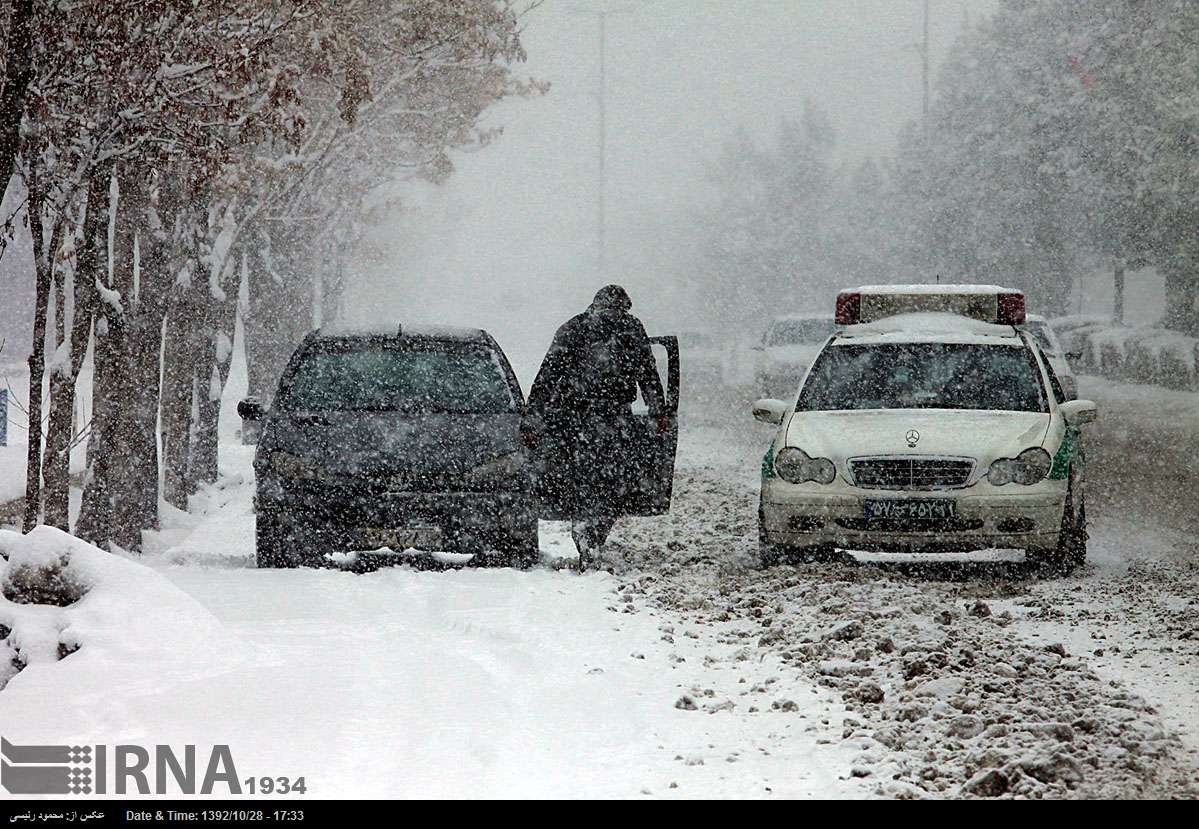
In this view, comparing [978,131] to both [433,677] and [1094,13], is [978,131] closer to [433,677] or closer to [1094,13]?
[1094,13]

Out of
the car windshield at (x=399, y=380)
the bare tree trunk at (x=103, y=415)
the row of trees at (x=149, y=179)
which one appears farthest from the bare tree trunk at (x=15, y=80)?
the bare tree trunk at (x=103, y=415)

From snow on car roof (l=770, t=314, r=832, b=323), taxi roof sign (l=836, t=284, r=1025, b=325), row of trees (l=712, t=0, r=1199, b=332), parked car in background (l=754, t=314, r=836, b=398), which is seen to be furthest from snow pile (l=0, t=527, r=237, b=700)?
row of trees (l=712, t=0, r=1199, b=332)

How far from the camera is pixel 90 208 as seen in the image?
12.0 meters

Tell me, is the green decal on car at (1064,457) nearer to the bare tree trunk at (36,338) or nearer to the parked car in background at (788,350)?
the bare tree trunk at (36,338)

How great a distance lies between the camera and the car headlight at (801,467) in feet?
35.2

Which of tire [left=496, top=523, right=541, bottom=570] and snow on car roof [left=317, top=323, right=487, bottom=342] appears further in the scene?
snow on car roof [left=317, top=323, right=487, bottom=342]

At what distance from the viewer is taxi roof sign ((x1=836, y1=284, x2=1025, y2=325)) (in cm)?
1641

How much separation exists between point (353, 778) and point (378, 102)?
1869cm

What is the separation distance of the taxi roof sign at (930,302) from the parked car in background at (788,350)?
8102 mm

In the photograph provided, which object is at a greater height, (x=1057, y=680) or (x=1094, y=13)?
(x=1094, y=13)

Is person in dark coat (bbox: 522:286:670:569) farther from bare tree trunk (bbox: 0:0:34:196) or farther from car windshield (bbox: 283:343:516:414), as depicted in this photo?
bare tree trunk (bbox: 0:0:34:196)

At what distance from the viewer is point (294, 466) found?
10.6 metres

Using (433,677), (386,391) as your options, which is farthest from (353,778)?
(386,391)

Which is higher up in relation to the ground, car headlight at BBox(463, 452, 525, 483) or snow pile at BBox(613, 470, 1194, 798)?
car headlight at BBox(463, 452, 525, 483)
